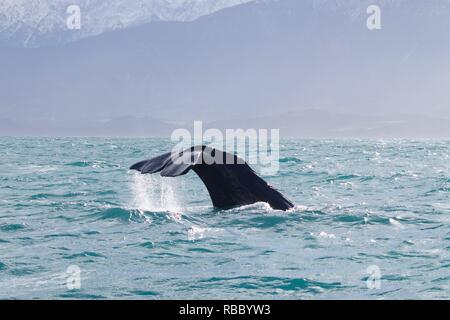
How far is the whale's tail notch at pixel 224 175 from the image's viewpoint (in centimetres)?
955

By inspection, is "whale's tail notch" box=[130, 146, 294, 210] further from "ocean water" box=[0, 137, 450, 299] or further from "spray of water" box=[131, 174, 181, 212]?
"spray of water" box=[131, 174, 181, 212]

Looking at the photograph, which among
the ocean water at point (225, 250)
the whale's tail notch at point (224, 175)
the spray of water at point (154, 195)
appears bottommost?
the ocean water at point (225, 250)

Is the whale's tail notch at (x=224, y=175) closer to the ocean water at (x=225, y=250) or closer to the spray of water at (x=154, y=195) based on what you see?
the ocean water at (x=225, y=250)

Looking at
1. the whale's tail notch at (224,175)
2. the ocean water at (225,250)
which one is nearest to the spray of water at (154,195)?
the ocean water at (225,250)

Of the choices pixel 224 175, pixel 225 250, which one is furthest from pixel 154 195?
pixel 225 250

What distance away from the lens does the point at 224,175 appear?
35.2 feet

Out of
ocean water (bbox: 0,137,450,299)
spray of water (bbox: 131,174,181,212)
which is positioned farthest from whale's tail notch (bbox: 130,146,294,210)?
spray of water (bbox: 131,174,181,212)

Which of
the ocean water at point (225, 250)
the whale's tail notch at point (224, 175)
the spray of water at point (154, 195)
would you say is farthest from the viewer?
the spray of water at point (154, 195)

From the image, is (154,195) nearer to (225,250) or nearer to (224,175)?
(224,175)

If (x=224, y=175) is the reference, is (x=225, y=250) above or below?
below

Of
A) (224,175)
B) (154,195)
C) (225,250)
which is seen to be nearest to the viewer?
(225,250)
